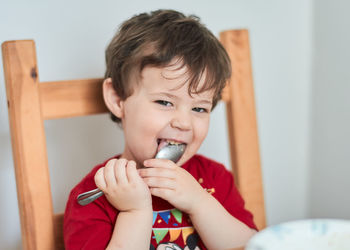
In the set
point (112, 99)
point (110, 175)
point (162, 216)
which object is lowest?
point (162, 216)

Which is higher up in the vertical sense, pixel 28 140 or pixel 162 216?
pixel 28 140

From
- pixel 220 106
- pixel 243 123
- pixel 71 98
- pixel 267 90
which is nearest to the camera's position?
pixel 71 98

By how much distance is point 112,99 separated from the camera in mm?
853

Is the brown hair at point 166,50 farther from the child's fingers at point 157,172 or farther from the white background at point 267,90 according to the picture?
the white background at point 267,90

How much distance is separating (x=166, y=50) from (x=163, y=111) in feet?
0.35

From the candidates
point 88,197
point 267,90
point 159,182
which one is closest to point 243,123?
point 159,182

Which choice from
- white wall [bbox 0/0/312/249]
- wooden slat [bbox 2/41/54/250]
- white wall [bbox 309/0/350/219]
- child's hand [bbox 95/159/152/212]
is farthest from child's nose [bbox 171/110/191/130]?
Answer: white wall [bbox 309/0/350/219]

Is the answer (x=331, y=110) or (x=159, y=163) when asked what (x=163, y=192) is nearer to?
(x=159, y=163)

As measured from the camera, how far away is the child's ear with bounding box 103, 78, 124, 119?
843 millimetres

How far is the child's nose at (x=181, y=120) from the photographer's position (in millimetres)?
796

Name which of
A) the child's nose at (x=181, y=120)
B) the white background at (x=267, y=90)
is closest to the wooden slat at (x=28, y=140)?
the child's nose at (x=181, y=120)

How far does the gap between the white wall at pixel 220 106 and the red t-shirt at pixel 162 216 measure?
0.34 metres

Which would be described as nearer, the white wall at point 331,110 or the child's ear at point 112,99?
the child's ear at point 112,99

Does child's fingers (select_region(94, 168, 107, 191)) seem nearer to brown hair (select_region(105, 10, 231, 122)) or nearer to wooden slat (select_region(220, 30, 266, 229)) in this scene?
brown hair (select_region(105, 10, 231, 122))
